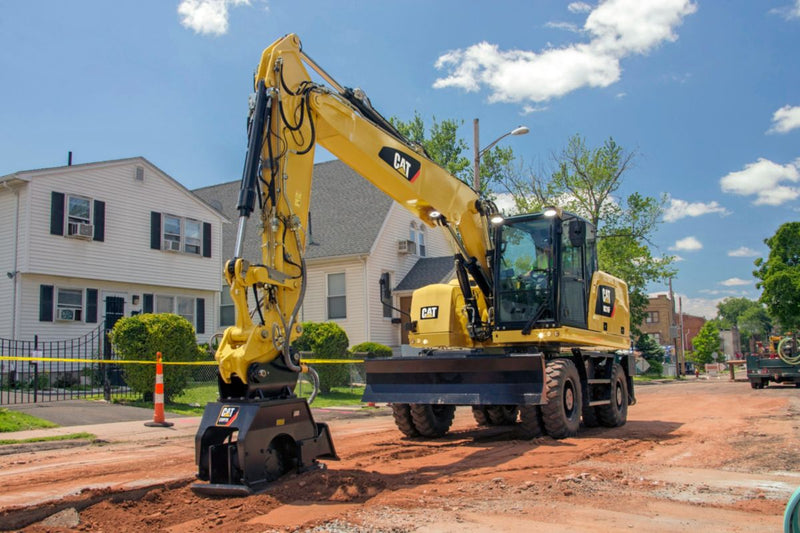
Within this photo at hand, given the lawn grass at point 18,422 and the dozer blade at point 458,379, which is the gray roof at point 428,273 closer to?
the lawn grass at point 18,422

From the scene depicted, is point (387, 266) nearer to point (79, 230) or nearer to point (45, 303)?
point (79, 230)

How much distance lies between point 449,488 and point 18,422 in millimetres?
8516

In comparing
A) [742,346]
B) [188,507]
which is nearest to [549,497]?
[188,507]

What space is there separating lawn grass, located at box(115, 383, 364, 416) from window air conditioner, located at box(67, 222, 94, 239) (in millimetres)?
5621

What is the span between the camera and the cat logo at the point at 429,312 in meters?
10.5

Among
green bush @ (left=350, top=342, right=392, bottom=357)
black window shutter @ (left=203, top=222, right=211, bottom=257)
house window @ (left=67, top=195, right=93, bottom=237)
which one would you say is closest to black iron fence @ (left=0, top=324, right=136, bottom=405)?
house window @ (left=67, top=195, right=93, bottom=237)

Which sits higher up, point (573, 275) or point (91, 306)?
point (91, 306)

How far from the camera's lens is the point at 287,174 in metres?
6.97

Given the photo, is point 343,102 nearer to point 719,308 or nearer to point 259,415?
point 259,415

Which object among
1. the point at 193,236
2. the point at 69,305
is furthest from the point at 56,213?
the point at 193,236

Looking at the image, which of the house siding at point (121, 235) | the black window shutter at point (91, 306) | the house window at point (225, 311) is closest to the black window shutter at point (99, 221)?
the house siding at point (121, 235)

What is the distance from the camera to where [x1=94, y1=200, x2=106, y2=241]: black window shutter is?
2138 cm

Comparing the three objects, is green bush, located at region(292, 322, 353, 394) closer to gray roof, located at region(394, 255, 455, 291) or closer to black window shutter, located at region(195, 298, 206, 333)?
black window shutter, located at region(195, 298, 206, 333)

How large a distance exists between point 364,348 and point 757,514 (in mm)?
18192
